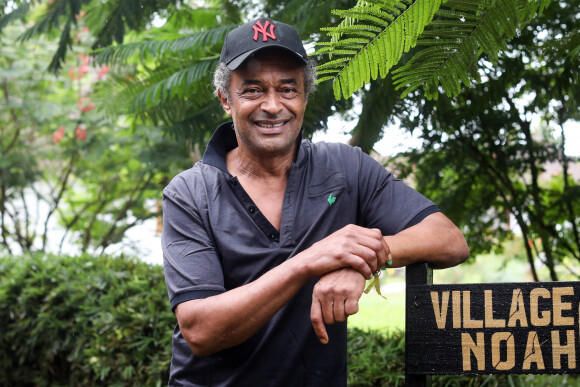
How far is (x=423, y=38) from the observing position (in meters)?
1.78

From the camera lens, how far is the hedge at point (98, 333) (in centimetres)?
389

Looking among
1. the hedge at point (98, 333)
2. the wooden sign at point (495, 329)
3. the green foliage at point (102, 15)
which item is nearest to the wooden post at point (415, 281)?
the wooden sign at point (495, 329)

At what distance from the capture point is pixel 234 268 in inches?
77.9

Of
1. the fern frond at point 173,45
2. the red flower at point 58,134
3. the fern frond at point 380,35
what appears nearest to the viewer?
the fern frond at point 380,35

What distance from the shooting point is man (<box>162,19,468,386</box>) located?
173 centimetres

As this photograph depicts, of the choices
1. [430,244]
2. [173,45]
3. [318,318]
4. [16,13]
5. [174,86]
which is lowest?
[318,318]

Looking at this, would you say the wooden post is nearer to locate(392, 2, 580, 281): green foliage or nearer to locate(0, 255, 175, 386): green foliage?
locate(392, 2, 580, 281): green foliage

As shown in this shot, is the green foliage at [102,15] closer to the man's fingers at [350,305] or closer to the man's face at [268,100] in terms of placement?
the man's face at [268,100]

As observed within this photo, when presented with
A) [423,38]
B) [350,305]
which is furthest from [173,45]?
[350,305]

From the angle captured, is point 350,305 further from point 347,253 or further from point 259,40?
point 259,40

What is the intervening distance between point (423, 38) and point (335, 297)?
0.74 meters

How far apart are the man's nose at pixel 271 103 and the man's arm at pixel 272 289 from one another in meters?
0.50

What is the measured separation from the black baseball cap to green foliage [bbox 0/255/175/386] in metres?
2.70

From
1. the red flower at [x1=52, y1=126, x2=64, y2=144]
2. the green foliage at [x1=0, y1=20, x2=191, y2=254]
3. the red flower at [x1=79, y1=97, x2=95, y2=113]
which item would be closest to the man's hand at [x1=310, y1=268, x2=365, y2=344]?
the green foliage at [x1=0, y1=20, x2=191, y2=254]
